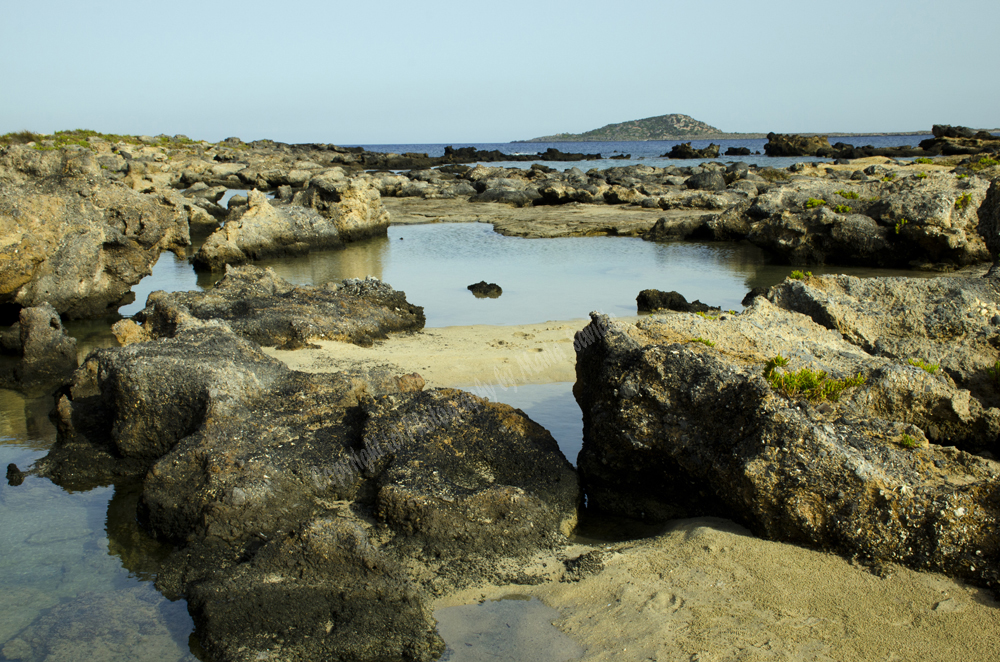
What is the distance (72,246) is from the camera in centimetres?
1343

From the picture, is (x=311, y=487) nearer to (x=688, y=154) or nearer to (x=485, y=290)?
(x=485, y=290)

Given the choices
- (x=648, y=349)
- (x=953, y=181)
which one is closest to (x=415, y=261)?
(x=953, y=181)

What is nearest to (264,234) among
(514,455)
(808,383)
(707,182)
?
(514,455)

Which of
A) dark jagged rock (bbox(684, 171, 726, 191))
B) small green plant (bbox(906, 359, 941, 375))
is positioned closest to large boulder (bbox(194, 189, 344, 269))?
small green plant (bbox(906, 359, 941, 375))

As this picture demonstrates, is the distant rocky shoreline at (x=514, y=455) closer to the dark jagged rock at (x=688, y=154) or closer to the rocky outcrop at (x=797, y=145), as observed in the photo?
the dark jagged rock at (x=688, y=154)

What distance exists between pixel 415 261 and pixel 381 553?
16.6 metres

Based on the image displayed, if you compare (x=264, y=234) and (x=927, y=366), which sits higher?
(x=927, y=366)

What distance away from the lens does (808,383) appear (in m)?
5.68

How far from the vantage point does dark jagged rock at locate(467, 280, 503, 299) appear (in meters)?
16.0

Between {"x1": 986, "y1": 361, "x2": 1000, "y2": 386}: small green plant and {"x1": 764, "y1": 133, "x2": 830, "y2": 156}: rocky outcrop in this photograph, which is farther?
{"x1": 764, "y1": 133, "x2": 830, "y2": 156}: rocky outcrop

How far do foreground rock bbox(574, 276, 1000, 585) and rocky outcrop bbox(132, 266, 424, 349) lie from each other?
5.78m

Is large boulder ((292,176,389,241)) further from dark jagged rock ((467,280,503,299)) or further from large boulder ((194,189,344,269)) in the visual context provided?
dark jagged rock ((467,280,503,299))

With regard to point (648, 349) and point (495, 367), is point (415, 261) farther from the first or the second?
point (648, 349)

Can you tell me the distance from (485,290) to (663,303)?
13.6 feet
